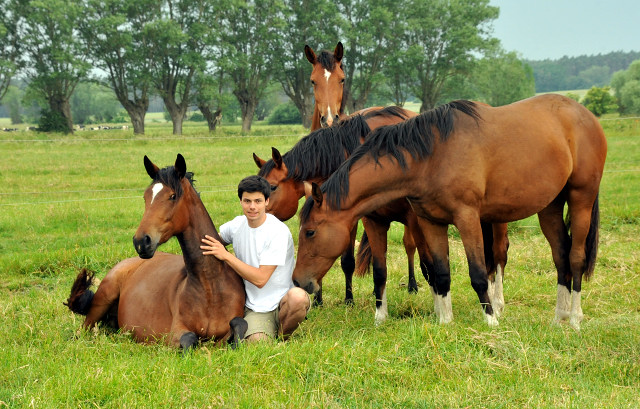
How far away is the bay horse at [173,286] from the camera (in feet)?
12.2

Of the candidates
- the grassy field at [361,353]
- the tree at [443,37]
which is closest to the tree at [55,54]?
the tree at [443,37]

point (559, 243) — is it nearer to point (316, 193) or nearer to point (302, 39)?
point (316, 193)

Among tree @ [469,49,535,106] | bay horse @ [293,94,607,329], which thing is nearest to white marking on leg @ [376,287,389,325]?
bay horse @ [293,94,607,329]

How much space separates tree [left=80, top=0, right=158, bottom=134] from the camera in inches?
1390

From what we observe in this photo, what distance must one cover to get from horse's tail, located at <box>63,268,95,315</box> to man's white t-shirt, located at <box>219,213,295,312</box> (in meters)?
1.25

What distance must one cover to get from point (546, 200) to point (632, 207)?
5.74 m

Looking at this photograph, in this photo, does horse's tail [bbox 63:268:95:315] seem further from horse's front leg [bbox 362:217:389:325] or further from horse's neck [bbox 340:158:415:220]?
horse's front leg [bbox 362:217:389:325]

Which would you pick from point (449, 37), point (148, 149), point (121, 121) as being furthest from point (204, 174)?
point (121, 121)

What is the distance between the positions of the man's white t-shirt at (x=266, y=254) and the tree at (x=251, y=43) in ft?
117

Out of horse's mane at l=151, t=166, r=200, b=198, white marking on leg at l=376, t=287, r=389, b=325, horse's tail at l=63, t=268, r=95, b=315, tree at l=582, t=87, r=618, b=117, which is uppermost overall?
tree at l=582, t=87, r=618, b=117

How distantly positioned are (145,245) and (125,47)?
35.4 m

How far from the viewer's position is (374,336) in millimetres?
4168

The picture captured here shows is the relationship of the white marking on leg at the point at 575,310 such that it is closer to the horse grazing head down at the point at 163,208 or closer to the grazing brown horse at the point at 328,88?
the grazing brown horse at the point at 328,88

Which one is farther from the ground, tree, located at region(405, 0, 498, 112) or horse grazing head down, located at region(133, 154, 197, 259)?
tree, located at region(405, 0, 498, 112)
